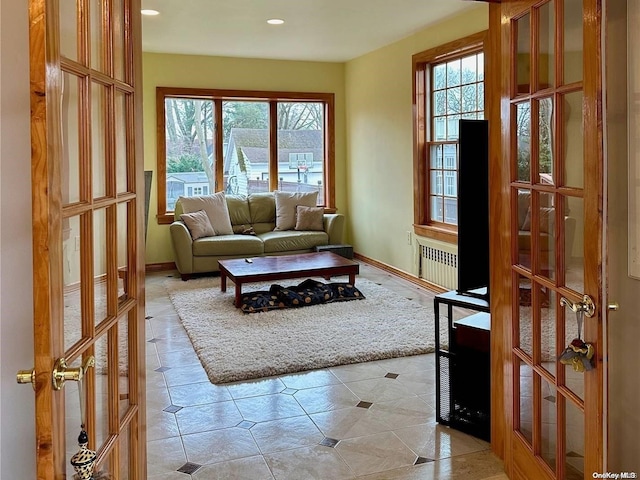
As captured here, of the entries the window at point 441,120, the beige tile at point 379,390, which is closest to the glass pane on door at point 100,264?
the beige tile at point 379,390

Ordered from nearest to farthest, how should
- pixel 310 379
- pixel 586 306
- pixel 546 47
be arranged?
pixel 586 306
pixel 546 47
pixel 310 379

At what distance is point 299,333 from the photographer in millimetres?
4566

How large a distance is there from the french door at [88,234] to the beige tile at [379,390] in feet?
5.36

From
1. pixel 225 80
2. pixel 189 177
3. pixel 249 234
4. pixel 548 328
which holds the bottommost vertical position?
pixel 548 328

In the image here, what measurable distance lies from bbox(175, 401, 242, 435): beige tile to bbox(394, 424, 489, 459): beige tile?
0.87 meters

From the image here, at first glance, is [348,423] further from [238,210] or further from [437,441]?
[238,210]

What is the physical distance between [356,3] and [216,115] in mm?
3123

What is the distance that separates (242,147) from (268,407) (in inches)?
203

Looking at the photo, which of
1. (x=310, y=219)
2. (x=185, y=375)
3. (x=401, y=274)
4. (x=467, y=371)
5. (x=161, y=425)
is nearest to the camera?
(x=467, y=371)

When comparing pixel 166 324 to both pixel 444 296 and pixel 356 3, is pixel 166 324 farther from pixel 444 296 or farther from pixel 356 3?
pixel 356 3

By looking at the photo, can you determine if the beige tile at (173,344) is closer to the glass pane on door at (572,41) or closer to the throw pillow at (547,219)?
the throw pillow at (547,219)

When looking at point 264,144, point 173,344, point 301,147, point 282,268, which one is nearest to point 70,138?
point 173,344

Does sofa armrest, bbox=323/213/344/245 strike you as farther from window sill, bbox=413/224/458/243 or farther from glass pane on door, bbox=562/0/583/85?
glass pane on door, bbox=562/0/583/85

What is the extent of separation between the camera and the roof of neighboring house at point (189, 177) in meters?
7.56
